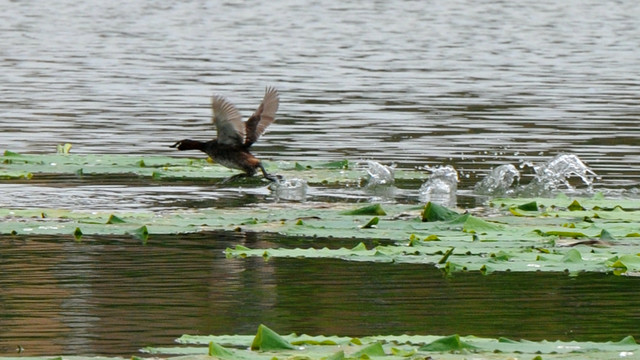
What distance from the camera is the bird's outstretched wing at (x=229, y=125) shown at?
14.4m

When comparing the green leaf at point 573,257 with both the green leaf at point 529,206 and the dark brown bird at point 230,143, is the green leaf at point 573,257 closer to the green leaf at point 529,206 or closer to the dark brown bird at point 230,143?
the green leaf at point 529,206

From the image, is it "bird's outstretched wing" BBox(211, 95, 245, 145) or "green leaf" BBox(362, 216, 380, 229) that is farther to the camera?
"bird's outstretched wing" BBox(211, 95, 245, 145)

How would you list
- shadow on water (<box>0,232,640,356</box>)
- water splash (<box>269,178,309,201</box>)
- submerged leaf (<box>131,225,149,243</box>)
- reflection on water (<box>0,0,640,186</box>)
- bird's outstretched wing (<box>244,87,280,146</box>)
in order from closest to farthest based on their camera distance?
shadow on water (<box>0,232,640,356</box>) < submerged leaf (<box>131,225,149,243</box>) < water splash (<box>269,178,309,201</box>) < bird's outstretched wing (<box>244,87,280,146</box>) < reflection on water (<box>0,0,640,186</box>)

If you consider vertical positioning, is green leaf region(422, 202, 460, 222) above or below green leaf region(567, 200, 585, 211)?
above

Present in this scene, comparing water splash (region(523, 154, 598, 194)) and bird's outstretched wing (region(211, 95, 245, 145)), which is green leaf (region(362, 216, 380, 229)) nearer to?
bird's outstretched wing (region(211, 95, 245, 145))

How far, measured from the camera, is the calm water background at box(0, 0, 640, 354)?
29.6 feet

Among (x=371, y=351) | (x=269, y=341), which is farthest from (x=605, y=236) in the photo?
(x=269, y=341)

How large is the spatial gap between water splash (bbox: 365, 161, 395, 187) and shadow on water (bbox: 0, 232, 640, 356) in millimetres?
3928

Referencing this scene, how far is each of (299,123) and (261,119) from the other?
7.40 metres

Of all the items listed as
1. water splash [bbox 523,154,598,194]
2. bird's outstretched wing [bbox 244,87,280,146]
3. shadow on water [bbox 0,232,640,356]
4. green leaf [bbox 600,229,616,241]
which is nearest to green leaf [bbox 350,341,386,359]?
shadow on water [bbox 0,232,640,356]

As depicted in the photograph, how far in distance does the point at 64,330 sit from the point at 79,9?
4861 cm

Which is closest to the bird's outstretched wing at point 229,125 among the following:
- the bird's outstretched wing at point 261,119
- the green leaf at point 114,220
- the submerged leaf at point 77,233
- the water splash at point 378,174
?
the bird's outstretched wing at point 261,119

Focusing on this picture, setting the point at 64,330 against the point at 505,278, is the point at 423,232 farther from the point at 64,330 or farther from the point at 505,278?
the point at 64,330

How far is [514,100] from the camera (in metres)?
26.1
